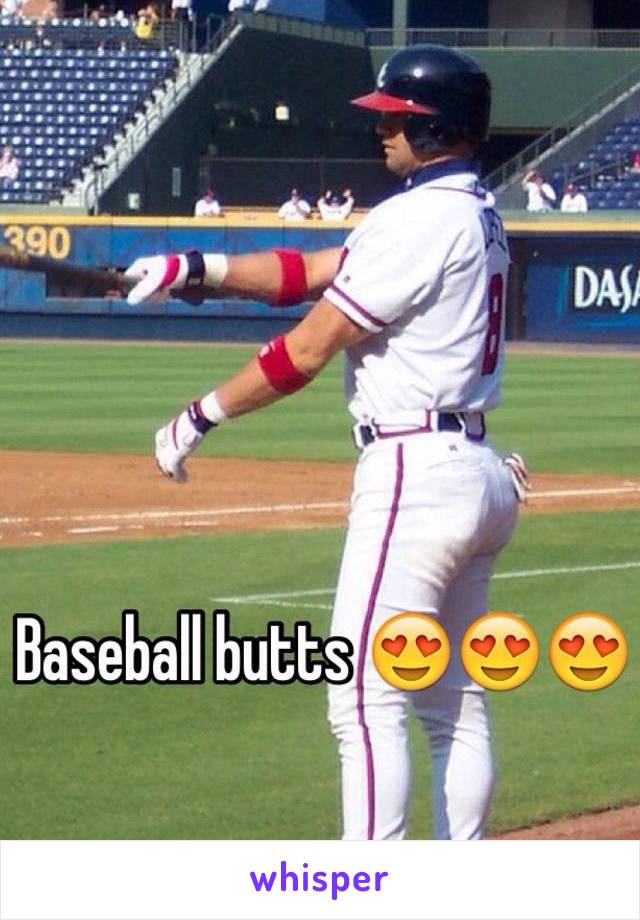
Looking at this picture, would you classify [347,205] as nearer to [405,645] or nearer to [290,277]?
[290,277]

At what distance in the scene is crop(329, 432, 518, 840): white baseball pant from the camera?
4820 millimetres

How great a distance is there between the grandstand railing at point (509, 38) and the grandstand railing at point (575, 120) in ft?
6.45

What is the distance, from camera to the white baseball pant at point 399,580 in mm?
4820

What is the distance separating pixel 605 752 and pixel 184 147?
35.8 metres

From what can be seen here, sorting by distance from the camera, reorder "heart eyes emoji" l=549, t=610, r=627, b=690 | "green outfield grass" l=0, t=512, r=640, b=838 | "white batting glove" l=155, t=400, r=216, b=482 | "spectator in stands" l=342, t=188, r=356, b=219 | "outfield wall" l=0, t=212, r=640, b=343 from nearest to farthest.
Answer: "white batting glove" l=155, t=400, r=216, b=482 → "heart eyes emoji" l=549, t=610, r=627, b=690 → "green outfield grass" l=0, t=512, r=640, b=838 → "outfield wall" l=0, t=212, r=640, b=343 → "spectator in stands" l=342, t=188, r=356, b=219

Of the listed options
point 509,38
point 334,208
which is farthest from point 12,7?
point 334,208

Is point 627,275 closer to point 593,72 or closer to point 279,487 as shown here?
point 593,72

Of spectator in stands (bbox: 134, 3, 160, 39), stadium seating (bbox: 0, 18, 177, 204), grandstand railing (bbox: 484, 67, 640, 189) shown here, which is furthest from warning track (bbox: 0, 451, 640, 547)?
spectator in stands (bbox: 134, 3, 160, 39)

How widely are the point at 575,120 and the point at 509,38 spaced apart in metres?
4.63

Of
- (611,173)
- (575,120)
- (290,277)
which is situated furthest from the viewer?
(575,120)

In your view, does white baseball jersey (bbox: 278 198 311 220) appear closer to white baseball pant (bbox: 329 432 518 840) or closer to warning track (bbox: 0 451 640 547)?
warning track (bbox: 0 451 640 547)

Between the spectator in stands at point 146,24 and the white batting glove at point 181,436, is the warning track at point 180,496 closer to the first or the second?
the white batting glove at point 181,436

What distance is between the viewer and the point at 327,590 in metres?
10.1

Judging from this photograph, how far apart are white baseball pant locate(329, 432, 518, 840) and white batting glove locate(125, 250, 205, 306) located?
24.3 inches
